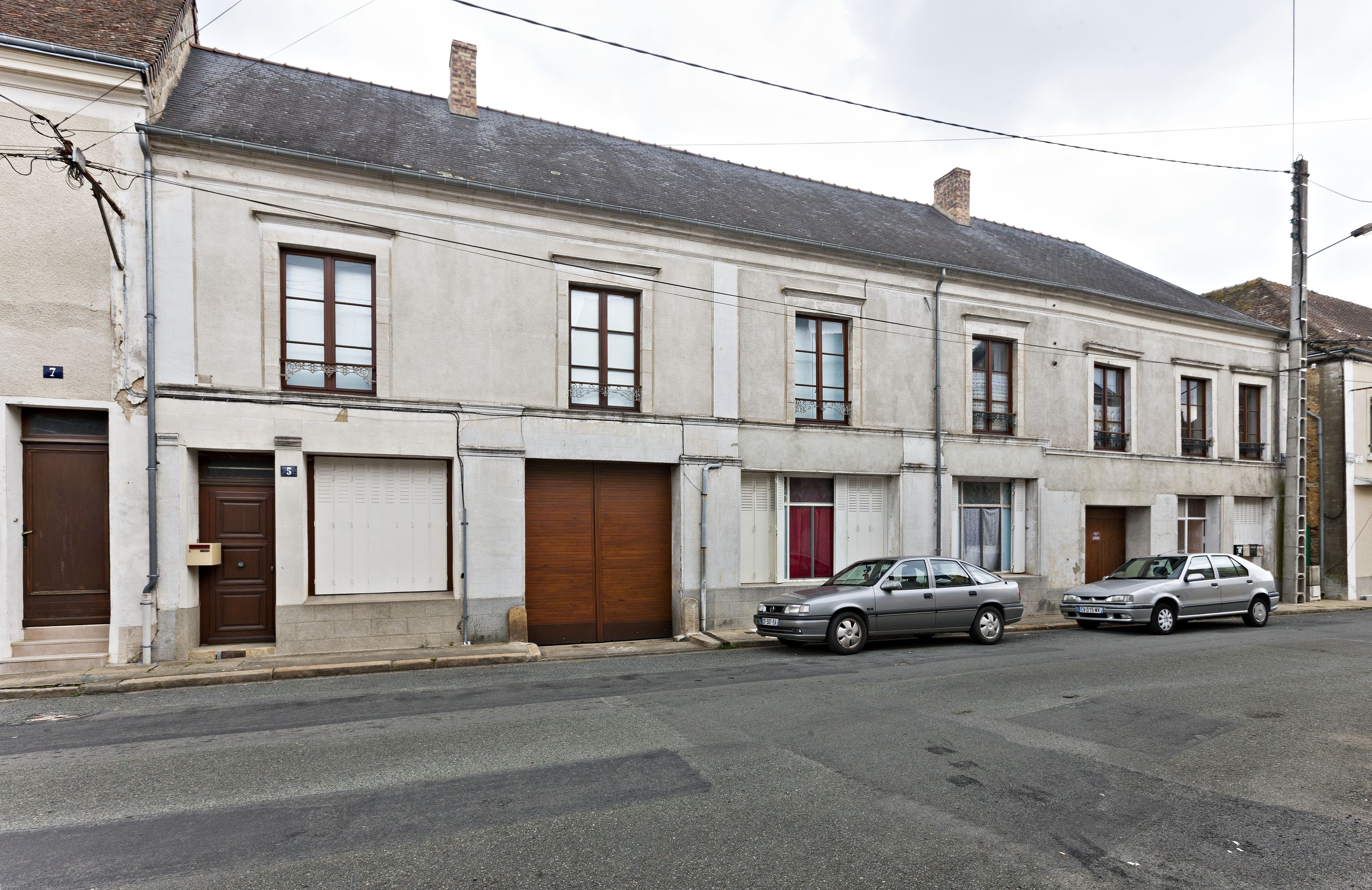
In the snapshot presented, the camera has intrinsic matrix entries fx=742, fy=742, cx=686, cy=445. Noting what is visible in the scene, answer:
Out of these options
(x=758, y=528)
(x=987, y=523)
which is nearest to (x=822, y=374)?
(x=758, y=528)

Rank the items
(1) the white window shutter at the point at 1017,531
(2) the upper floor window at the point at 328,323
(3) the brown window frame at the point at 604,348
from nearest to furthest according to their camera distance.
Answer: (2) the upper floor window at the point at 328,323
(3) the brown window frame at the point at 604,348
(1) the white window shutter at the point at 1017,531

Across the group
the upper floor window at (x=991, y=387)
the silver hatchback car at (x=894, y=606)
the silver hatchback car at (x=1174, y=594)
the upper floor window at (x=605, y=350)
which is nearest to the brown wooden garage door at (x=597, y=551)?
the upper floor window at (x=605, y=350)

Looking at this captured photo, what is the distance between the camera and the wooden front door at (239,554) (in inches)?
417

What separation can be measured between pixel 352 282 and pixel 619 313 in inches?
169

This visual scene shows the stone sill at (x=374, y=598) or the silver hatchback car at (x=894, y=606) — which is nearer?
the stone sill at (x=374, y=598)

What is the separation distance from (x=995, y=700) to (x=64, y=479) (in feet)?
39.3

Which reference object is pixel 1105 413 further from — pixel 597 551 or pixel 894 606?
pixel 597 551

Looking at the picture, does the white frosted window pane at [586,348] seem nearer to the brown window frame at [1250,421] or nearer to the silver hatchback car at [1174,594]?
the silver hatchback car at [1174,594]

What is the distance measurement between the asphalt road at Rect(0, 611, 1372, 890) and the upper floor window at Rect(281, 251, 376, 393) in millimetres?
4528

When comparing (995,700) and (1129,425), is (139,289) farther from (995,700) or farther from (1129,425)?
(1129,425)

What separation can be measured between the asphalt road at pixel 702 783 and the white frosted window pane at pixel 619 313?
6344 mm

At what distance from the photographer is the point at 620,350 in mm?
13000

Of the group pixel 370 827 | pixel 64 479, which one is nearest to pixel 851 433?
pixel 370 827

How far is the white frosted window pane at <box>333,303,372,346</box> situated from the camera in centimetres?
1121
